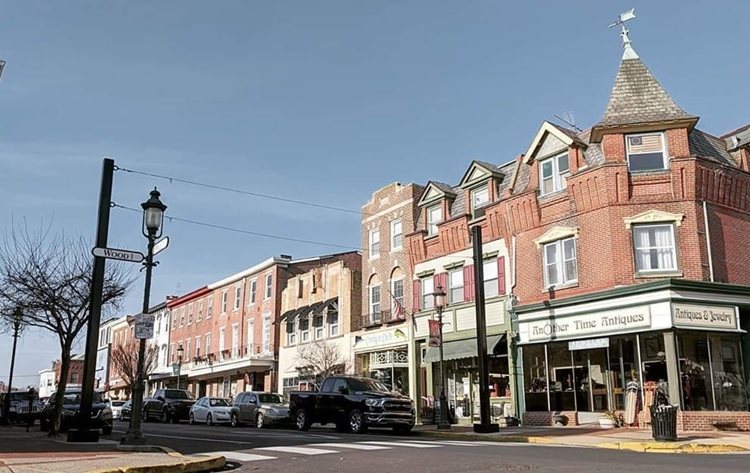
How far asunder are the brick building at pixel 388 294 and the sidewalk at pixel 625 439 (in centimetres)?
987

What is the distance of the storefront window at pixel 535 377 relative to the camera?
25.0 metres

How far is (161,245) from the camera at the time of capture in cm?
1494

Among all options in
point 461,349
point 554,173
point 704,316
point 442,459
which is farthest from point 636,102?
point 442,459

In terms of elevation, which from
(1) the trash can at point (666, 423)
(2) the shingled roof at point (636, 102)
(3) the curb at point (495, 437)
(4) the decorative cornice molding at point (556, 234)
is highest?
(2) the shingled roof at point (636, 102)

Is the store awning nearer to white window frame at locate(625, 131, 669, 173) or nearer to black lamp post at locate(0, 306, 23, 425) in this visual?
white window frame at locate(625, 131, 669, 173)

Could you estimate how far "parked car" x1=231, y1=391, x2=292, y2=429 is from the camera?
91.1 feet

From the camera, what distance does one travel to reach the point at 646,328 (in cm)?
2153

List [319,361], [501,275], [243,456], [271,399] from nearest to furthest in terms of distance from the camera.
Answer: [243,456], [501,275], [271,399], [319,361]

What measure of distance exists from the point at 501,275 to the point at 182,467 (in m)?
18.6

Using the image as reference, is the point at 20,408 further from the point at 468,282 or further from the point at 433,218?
the point at 468,282

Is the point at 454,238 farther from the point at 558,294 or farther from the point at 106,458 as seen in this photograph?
the point at 106,458

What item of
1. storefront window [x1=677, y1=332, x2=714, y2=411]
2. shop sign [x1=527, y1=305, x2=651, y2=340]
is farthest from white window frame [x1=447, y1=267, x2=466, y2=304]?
storefront window [x1=677, y1=332, x2=714, y2=411]

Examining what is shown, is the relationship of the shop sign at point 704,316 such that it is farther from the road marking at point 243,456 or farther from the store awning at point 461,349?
the road marking at point 243,456

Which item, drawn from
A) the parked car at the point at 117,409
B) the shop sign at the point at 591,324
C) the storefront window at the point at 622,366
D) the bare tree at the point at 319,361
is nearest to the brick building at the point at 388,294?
the bare tree at the point at 319,361
